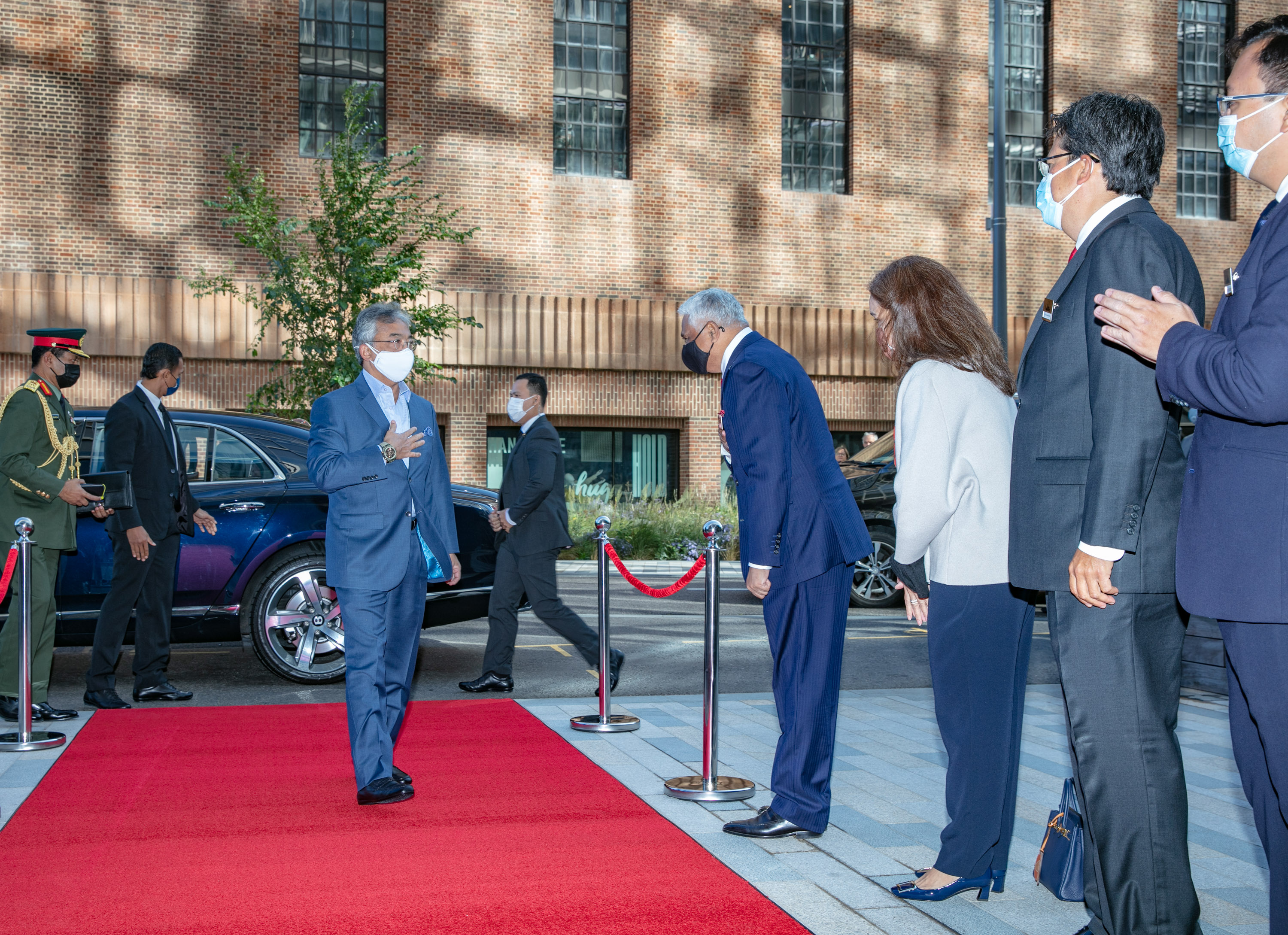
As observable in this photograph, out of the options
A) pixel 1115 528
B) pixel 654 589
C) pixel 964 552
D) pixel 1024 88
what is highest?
pixel 1024 88

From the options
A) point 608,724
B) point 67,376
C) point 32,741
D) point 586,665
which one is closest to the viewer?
point 32,741

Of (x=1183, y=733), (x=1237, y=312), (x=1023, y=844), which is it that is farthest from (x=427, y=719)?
(x=1237, y=312)

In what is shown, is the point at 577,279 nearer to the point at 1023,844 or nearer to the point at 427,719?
the point at 427,719

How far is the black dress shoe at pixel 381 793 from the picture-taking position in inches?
190

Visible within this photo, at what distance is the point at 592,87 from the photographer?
76.5ft

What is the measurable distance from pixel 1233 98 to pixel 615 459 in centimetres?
2132

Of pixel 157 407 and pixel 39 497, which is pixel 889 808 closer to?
pixel 39 497

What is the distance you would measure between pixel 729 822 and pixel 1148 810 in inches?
79.3

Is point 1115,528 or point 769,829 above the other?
point 1115,528

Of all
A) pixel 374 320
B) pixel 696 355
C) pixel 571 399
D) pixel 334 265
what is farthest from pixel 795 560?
pixel 571 399

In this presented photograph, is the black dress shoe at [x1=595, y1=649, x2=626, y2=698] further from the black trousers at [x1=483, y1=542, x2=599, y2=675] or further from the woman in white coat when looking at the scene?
the woman in white coat

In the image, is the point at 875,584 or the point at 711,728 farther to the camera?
the point at 875,584

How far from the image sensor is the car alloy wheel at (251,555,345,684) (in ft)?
25.2

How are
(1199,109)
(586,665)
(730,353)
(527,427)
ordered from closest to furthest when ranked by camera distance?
(730,353), (527,427), (586,665), (1199,109)
